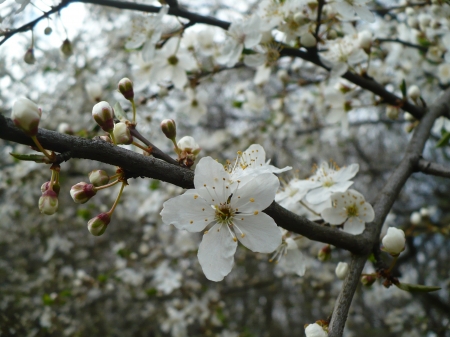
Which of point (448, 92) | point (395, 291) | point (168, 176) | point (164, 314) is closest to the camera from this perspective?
point (168, 176)

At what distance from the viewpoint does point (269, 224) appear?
1.01 meters

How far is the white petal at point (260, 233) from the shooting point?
39.5 inches

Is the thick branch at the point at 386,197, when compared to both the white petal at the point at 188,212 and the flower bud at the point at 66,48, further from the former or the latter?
the flower bud at the point at 66,48

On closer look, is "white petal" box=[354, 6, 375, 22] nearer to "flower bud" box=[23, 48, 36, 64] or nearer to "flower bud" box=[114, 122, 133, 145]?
"flower bud" box=[114, 122, 133, 145]

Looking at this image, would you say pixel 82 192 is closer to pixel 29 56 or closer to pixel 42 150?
pixel 42 150

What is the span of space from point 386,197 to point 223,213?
67cm

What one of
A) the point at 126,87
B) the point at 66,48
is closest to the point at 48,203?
the point at 126,87

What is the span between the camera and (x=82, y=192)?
3.05 feet

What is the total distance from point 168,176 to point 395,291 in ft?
18.1

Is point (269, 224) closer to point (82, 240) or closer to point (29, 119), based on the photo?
point (29, 119)

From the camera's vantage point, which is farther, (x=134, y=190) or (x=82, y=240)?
(x=82, y=240)

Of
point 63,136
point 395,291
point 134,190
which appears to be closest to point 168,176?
point 63,136

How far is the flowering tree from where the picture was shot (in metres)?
1.02

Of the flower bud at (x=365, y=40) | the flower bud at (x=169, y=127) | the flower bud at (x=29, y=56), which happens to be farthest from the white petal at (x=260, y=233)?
the flower bud at (x=29, y=56)
